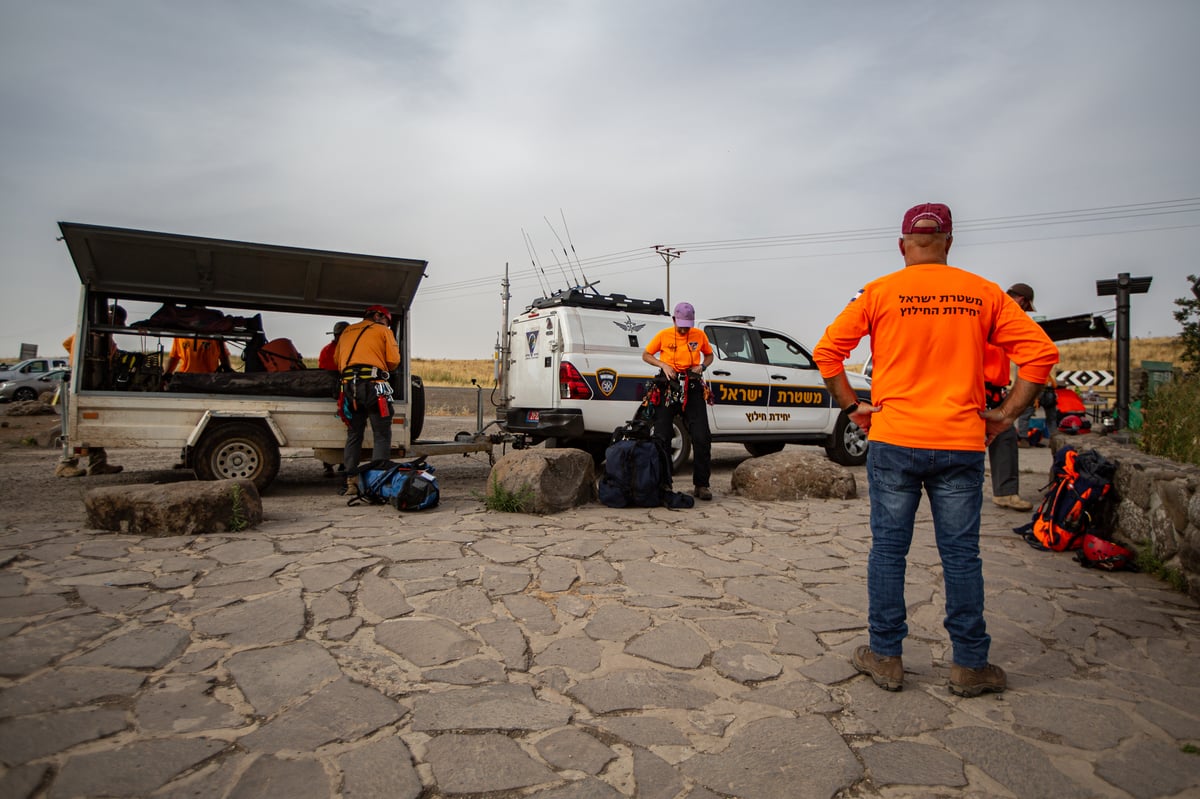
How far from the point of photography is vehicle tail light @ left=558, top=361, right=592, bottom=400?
8.67 meters

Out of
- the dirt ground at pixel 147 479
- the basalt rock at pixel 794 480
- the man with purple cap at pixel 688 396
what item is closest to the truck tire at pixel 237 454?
the dirt ground at pixel 147 479

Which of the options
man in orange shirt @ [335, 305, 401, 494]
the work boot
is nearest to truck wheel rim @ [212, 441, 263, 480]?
man in orange shirt @ [335, 305, 401, 494]

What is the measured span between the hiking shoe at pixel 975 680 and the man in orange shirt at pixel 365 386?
5.44m

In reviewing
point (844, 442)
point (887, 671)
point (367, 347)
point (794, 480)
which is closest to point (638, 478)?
point (794, 480)

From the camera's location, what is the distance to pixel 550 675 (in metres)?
3.12

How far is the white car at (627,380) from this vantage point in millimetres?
8773

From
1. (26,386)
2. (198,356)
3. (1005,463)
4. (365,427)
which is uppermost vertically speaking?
(198,356)

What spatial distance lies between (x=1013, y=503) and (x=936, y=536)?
4.62m

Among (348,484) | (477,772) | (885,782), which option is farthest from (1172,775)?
(348,484)

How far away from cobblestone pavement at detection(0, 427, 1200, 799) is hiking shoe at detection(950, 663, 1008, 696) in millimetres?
71

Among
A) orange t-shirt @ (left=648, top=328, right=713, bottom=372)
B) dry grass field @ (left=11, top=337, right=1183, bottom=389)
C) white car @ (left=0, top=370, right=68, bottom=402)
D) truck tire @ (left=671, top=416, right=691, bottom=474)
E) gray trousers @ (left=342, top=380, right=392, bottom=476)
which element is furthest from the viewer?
dry grass field @ (left=11, top=337, right=1183, bottom=389)

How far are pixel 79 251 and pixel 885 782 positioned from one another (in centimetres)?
816

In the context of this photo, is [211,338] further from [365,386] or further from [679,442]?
[679,442]

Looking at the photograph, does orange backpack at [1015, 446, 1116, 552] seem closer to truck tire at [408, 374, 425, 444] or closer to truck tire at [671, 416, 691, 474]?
truck tire at [671, 416, 691, 474]
